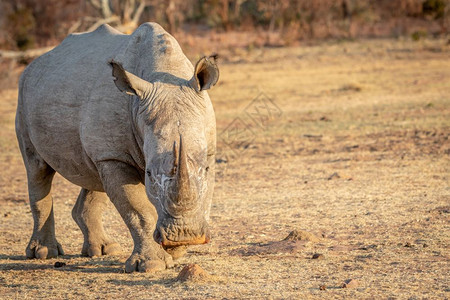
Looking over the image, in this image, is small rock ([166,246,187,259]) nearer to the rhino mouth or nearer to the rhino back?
the rhino mouth

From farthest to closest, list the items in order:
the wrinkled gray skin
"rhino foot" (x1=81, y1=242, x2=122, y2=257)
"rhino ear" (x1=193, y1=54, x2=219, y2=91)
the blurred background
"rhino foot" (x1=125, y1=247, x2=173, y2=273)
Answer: the blurred background, "rhino foot" (x1=81, y1=242, x2=122, y2=257), "rhino foot" (x1=125, y1=247, x2=173, y2=273), "rhino ear" (x1=193, y1=54, x2=219, y2=91), the wrinkled gray skin

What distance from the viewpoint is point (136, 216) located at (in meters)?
5.62

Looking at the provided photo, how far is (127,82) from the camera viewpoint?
524cm

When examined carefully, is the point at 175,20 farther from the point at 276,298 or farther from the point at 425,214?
the point at 276,298

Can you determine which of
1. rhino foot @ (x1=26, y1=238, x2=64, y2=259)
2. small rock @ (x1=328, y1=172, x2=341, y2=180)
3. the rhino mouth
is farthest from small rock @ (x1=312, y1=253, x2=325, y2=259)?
small rock @ (x1=328, y1=172, x2=341, y2=180)

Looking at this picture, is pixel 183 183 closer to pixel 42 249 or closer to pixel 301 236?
A: pixel 301 236

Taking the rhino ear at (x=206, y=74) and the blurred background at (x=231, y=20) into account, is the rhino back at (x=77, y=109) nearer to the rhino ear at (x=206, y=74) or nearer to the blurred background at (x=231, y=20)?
the rhino ear at (x=206, y=74)

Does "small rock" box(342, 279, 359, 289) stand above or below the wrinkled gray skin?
below

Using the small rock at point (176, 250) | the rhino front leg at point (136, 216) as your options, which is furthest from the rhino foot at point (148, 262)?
the small rock at point (176, 250)

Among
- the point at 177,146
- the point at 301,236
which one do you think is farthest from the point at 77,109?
the point at 301,236

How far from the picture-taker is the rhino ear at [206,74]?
514cm

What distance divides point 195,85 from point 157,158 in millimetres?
667

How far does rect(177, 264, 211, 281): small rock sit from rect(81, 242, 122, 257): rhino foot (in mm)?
1371

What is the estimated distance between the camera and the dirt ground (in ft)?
17.0
